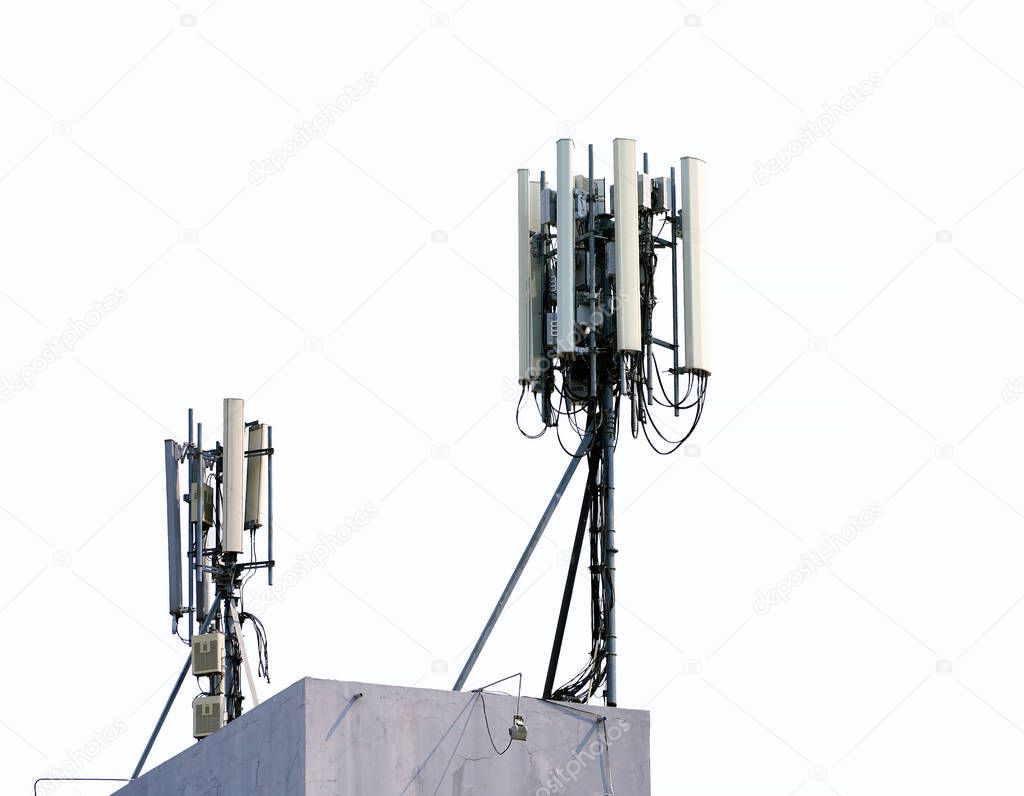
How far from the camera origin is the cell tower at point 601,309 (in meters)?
33.5

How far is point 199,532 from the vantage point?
40.2m

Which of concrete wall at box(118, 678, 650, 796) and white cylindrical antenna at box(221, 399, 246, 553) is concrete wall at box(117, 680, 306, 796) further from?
white cylindrical antenna at box(221, 399, 246, 553)

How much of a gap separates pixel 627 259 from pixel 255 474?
8.85 meters

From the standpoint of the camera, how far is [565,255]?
33688 millimetres

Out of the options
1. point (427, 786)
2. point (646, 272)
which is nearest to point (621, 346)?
point (646, 272)

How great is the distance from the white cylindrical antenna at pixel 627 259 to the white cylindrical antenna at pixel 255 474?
27.1ft

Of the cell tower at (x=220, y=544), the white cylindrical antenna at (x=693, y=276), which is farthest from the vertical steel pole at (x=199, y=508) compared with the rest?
the white cylindrical antenna at (x=693, y=276)

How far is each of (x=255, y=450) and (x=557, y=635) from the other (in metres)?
8.77

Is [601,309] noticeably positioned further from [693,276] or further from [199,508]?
[199,508]

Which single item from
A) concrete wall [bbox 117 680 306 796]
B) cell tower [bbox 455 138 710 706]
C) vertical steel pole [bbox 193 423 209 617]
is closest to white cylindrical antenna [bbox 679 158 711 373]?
cell tower [bbox 455 138 710 706]

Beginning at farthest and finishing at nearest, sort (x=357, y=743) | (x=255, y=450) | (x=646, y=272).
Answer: (x=255, y=450)
(x=646, y=272)
(x=357, y=743)

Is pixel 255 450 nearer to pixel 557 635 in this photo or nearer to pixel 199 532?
pixel 199 532

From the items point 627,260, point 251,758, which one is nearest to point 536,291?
point 627,260

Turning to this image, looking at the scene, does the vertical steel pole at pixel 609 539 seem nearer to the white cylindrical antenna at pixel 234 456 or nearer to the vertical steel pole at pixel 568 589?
the vertical steel pole at pixel 568 589
